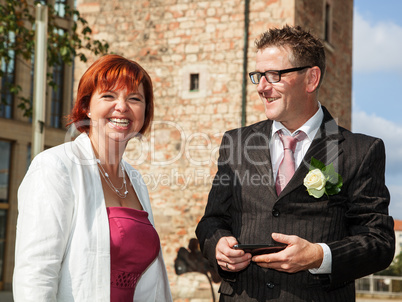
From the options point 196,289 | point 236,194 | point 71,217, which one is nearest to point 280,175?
point 236,194

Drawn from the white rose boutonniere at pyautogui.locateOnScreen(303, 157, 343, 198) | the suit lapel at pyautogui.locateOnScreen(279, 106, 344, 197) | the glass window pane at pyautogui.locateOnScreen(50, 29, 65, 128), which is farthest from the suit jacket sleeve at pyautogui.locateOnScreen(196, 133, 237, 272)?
the glass window pane at pyautogui.locateOnScreen(50, 29, 65, 128)

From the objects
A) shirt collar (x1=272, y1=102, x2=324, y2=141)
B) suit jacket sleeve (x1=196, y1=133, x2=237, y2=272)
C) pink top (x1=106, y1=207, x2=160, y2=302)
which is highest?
shirt collar (x1=272, y1=102, x2=324, y2=141)

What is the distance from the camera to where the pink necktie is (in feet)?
10.5

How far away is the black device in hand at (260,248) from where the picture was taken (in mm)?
2787

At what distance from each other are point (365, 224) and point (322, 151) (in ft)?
1.50

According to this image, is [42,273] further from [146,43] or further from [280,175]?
[146,43]

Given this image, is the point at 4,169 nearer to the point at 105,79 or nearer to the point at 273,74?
the point at 105,79

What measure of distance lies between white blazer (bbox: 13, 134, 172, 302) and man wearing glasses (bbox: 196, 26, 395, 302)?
603 mm

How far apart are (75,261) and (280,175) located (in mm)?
1155

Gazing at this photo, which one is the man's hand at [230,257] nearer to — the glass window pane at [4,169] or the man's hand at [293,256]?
the man's hand at [293,256]

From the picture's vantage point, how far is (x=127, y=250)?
10.1ft

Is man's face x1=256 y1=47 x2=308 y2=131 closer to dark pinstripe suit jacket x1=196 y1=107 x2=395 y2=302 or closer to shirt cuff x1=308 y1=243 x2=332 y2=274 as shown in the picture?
dark pinstripe suit jacket x1=196 y1=107 x2=395 y2=302

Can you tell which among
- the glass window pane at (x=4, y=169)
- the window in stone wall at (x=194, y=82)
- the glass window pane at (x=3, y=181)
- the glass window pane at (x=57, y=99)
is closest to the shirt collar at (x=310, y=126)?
the window in stone wall at (x=194, y=82)

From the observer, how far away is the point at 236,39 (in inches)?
472
